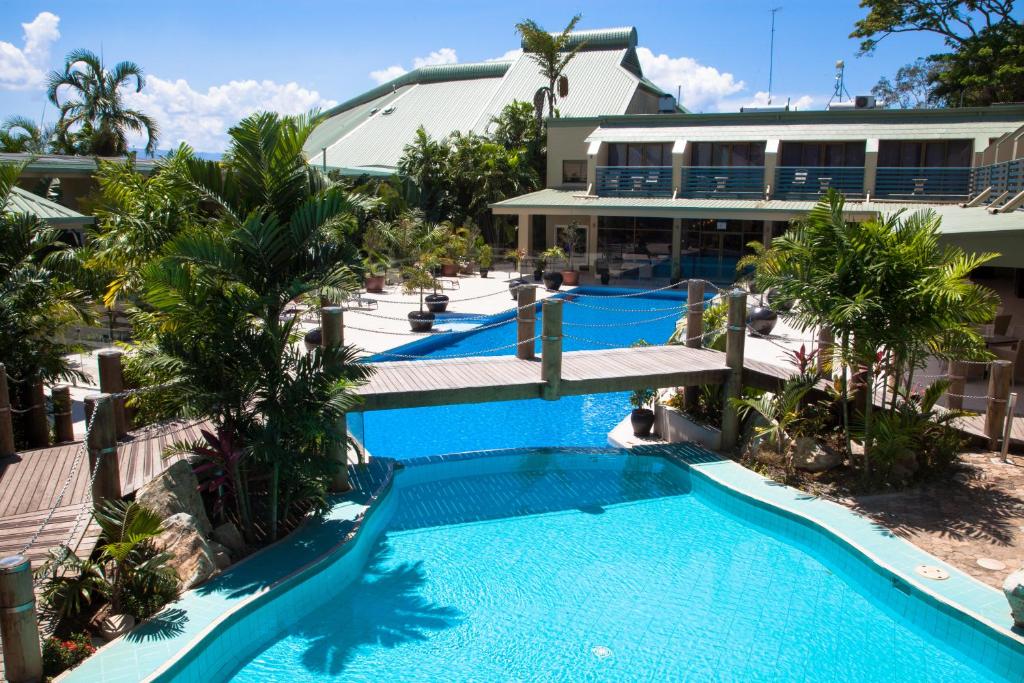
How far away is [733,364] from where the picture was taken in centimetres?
1040

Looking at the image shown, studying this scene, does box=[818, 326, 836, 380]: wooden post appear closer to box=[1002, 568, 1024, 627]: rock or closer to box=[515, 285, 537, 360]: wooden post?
box=[1002, 568, 1024, 627]: rock

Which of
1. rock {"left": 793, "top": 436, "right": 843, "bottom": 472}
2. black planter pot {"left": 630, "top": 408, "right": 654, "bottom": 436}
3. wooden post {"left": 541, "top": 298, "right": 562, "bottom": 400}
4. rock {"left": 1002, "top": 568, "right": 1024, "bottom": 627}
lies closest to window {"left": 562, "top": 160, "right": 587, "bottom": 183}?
black planter pot {"left": 630, "top": 408, "right": 654, "bottom": 436}

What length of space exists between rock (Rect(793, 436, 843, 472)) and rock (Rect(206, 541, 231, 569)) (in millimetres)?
6330

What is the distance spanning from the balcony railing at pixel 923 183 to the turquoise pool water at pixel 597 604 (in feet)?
60.9

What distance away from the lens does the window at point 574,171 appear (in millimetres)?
31266

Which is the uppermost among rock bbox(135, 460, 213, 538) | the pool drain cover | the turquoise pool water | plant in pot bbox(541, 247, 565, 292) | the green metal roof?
the green metal roof

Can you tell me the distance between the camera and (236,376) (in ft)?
23.7

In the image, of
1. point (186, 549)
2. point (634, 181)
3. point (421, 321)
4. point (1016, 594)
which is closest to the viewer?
point (1016, 594)

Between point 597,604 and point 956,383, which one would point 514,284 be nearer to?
point 956,383

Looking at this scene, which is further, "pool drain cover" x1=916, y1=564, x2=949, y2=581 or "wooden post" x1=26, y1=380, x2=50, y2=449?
"wooden post" x1=26, y1=380, x2=50, y2=449

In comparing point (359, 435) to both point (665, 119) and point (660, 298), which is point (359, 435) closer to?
point (660, 298)

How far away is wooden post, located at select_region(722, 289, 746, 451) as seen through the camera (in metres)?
10.2

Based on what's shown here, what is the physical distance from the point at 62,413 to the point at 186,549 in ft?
11.7

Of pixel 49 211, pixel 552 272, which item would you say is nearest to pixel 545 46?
pixel 552 272
